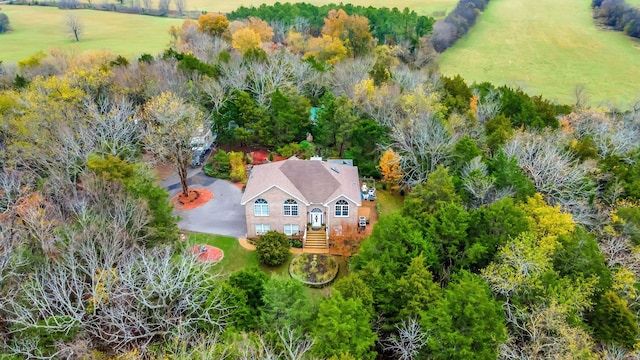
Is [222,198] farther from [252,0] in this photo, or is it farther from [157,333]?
[252,0]

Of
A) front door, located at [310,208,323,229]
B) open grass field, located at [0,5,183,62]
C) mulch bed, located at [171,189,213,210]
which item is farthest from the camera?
open grass field, located at [0,5,183,62]

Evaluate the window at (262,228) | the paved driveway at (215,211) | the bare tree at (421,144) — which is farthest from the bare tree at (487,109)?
the paved driveway at (215,211)

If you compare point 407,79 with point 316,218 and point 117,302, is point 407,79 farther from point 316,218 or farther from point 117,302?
point 117,302

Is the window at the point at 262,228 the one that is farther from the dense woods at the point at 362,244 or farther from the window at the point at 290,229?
the dense woods at the point at 362,244

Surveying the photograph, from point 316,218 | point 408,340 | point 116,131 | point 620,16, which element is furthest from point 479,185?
point 620,16

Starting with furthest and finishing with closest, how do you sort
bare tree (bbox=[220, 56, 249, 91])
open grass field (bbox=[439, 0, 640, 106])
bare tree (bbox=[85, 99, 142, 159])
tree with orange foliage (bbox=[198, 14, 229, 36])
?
tree with orange foliage (bbox=[198, 14, 229, 36]) < open grass field (bbox=[439, 0, 640, 106]) < bare tree (bbox=[220, 56, 249, 91]) < bare tree (bbox=[85, 99, 142, 159])

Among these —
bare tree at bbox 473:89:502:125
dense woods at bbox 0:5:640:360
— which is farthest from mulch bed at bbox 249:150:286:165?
bare tree at bbox 473:89:502:125

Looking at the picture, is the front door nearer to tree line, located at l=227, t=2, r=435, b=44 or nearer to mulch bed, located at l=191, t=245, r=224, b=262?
mulch bed, located at l=191, t=245, r=224, b=262
